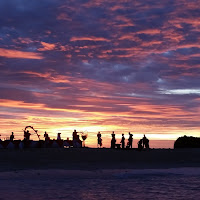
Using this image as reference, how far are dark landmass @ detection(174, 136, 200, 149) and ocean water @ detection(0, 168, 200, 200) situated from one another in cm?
2891

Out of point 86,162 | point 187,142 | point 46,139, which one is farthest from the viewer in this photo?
point 187,142

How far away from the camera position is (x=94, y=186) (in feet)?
39.1

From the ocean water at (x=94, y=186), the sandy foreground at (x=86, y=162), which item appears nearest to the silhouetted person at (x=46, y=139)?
the sandy foreground at (x=86, y=162)

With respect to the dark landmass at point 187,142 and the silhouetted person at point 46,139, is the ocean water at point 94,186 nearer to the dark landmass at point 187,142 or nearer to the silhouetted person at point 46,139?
the silhouetted person at point 46,139

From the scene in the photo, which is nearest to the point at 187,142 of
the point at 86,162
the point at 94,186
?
the point at 86,162

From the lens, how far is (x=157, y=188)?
11695 mm

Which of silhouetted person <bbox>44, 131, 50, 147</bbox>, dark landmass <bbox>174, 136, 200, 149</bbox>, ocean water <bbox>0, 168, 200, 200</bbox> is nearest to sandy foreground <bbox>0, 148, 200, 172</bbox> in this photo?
ocean water <bbox>0, 168, 200, 200</bbox>

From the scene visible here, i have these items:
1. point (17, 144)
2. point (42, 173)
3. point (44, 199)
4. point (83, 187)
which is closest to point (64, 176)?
point (42, 173)

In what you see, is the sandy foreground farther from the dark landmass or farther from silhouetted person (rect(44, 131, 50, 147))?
the dark landmass

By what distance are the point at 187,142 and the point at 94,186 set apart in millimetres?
33695

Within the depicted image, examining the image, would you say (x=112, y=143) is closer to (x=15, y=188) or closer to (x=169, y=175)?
(x=169, y=175)

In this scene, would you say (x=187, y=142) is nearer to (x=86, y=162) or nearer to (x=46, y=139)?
(x=46, y=139)

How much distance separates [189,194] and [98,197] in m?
2.48

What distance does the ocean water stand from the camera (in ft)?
33.2
